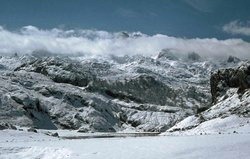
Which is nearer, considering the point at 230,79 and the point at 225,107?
the point at 225,107

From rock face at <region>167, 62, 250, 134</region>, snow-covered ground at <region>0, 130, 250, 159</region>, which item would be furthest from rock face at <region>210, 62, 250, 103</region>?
snow-covered ground at <region>0, 130, 250, 159</region>

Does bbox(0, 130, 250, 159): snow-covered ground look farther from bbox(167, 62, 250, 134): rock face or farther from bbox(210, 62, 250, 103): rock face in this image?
bbox(210, 62, 250, 103): rock face

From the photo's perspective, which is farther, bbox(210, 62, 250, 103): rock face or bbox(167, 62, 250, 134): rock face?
bbox(210, 62, 250, 103): rock face

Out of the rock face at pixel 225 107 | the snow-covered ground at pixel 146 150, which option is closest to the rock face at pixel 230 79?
the rock face at pixel 225 107

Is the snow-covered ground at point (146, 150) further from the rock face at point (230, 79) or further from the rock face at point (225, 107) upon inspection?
the rock face at point (230, 79)

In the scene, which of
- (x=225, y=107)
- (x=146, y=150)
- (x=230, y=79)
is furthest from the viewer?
(x=230, y=79)

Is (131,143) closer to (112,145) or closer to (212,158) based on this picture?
(112,145)

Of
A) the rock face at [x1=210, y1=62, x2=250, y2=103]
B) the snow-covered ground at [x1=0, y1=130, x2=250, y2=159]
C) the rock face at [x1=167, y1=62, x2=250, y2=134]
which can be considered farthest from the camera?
the rock face at [x1=210, y1=62, x2=250, y2=103]

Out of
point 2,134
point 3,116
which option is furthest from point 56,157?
point 3,116

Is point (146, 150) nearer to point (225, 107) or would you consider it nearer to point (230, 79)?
point (225, 107)

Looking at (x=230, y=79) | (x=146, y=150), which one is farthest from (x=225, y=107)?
(x=146, y=150)

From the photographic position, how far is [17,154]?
4200cm

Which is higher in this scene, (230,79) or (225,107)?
A: (230,79)

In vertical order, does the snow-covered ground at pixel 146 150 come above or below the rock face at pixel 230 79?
below
